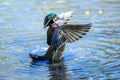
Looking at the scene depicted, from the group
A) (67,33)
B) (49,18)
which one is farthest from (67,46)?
(67,33)

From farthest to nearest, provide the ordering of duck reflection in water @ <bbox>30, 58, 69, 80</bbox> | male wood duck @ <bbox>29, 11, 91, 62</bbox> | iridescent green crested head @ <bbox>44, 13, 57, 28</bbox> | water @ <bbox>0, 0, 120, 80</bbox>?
iridescent green crested head @ <bbox>44, 13, 57, 28</bbox>
male wood duck @ <bbox>29, 11, 91, 62</bbox>
water @ <bbox>0, 0, 120, 80</bbox>
duck reflection in water @ <bbox>30, 58, 69, 80</bbox>

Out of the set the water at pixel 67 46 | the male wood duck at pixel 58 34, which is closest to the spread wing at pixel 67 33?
the male wood duck at pixel 58 34

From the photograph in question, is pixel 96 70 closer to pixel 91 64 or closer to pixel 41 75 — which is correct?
pixel 91 64

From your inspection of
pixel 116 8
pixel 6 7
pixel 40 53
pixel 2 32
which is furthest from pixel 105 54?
pixel 6 7

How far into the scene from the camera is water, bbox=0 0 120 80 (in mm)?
7652

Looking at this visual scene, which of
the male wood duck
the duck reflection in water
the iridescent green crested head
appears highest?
the iridescent green crested head

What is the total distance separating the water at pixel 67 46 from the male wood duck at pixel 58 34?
18 cm

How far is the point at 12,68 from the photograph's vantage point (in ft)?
26.3

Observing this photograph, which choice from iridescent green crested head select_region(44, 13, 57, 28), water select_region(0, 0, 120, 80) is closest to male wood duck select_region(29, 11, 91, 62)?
iridescent green crested head select_region(44, 13, 57, 28)

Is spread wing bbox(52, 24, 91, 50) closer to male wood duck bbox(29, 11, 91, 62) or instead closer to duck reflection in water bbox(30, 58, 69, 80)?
male wood duck bbox(29, 11, 91, 62)

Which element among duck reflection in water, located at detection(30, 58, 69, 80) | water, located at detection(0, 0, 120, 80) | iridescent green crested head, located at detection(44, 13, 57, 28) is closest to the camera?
duck reflection in water, located at detection(30, 58, 69, 80)

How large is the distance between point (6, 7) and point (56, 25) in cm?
602

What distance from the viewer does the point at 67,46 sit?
964 cm

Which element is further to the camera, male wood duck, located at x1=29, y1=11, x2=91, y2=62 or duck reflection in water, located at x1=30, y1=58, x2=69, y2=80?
male wood duck, located at x1=29, y1=11, x2=91, y2=62
